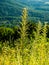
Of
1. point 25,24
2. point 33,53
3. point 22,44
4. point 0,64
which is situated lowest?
point 0,64

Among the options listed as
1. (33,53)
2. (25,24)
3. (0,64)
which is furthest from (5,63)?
(25,24)

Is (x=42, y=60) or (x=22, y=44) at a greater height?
(x=22, y=44)

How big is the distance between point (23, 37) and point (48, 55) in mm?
1183

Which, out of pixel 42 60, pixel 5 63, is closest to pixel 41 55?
pixel 42 60

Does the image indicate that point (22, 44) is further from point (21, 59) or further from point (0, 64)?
point (0, 64)

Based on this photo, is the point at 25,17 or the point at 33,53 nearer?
the point at 25,17

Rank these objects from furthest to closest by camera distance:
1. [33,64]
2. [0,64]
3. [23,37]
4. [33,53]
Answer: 1. [0,64]
2. [33,53]
3. [33,64]
4. [23,37]

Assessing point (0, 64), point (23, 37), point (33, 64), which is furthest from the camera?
point (0, 64)

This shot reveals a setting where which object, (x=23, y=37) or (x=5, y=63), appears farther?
(x=5, y=63)

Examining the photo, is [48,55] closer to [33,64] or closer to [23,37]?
[33,64]

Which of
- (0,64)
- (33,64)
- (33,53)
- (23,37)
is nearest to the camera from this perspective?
(23,37)

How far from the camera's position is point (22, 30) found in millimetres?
2904

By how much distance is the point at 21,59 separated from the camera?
11.2 feet

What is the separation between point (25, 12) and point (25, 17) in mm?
66
